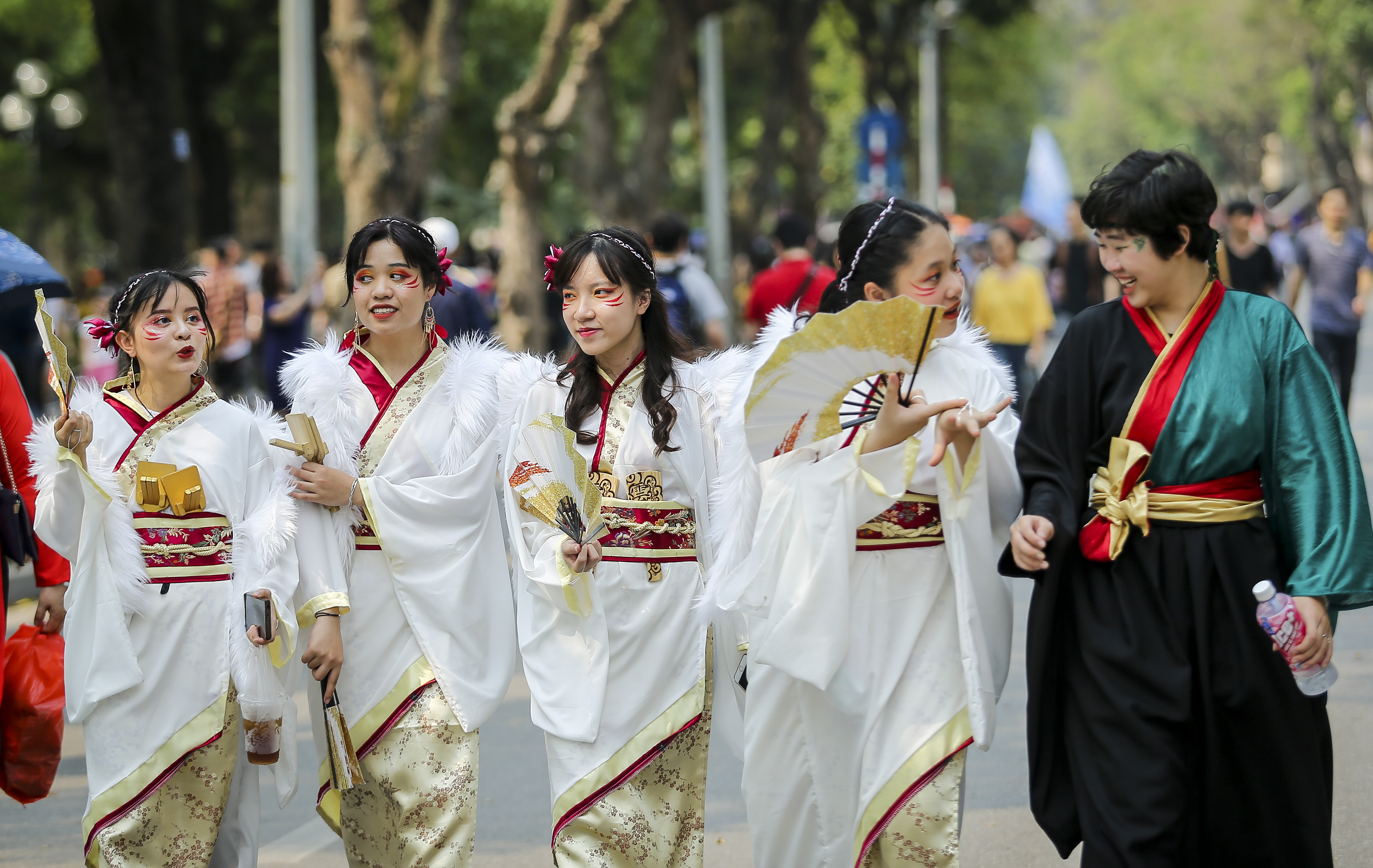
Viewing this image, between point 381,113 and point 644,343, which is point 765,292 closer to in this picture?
point 381,113

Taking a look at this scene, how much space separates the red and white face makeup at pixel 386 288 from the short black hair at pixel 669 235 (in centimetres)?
538

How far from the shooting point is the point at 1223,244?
442 inches

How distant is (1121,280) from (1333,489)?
25.4 inches

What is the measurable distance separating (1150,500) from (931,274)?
770 mm

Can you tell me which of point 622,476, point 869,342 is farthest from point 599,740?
point 869,342

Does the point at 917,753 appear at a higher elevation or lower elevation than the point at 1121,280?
lower

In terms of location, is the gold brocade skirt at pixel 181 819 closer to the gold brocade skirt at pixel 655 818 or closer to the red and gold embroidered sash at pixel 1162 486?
the gold brocade skirt at pixel 655 818

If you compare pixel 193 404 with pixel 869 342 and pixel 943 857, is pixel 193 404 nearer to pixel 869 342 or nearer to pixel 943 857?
pixel 869 342

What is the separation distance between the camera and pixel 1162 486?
3.40 m

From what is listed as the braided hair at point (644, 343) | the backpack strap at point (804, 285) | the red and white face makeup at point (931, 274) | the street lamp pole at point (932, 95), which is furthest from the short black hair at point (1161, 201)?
the street lamp pole at point (932, 95)

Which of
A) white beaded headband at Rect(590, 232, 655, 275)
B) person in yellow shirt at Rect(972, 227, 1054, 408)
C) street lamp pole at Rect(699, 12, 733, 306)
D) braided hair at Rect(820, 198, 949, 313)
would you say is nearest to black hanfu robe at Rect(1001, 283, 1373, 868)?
braided hair at Rect(820, 198, 949, 313)

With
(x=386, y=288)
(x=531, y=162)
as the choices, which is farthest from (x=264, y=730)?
(x=531, y=162)

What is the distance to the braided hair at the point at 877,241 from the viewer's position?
3.76m

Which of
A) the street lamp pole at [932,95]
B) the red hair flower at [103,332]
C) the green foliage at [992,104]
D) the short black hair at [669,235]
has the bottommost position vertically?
the red hair flower at [103,332]
